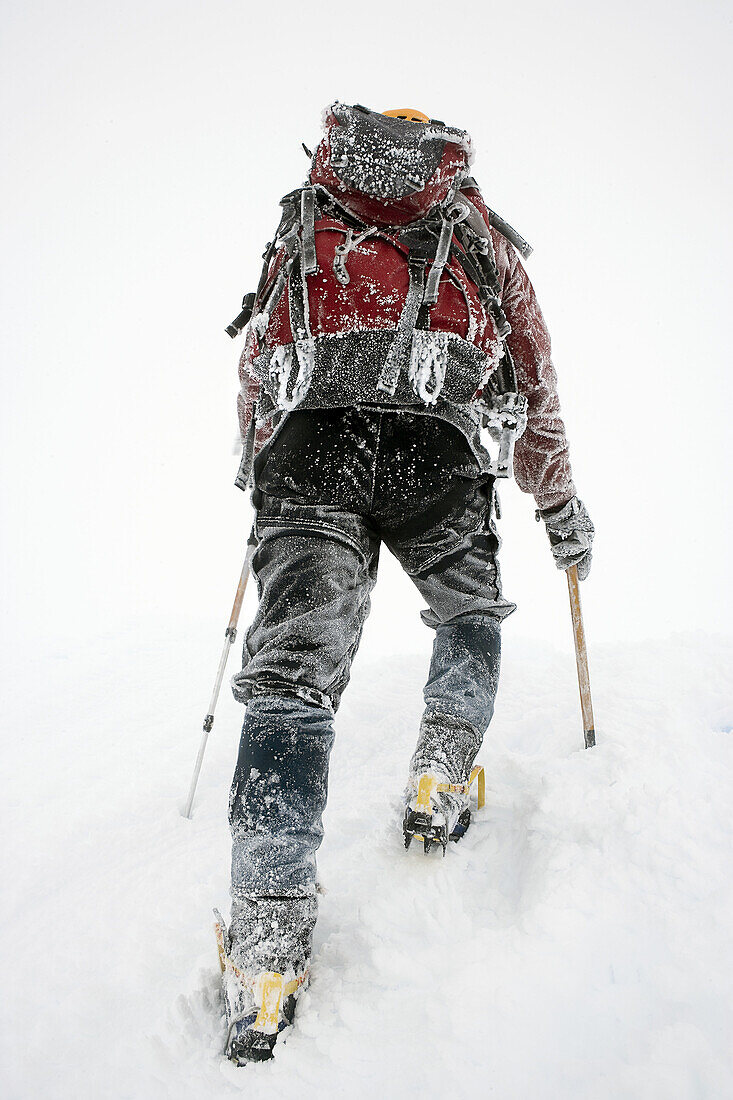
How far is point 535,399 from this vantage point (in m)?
2.61

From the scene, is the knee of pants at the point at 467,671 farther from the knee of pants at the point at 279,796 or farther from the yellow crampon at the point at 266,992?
the yellow crampon at the point at 266,992

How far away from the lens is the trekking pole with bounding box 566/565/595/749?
2.64m

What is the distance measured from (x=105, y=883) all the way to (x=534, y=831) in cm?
142

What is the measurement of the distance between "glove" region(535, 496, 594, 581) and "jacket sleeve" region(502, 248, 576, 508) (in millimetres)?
47

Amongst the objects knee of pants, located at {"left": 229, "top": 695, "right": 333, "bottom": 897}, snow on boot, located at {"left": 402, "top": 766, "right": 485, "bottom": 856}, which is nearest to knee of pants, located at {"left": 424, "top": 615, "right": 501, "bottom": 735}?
snow on boot, located at {"left": 402, "top": 766, "right": 485, "bottom": 856}

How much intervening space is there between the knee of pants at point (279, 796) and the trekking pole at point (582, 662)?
1.37 metres

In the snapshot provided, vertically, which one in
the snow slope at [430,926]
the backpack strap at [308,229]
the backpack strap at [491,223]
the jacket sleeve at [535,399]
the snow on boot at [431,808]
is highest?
the backpack strap at [491,223]

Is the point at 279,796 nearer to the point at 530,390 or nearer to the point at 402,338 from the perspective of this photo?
the point at 402,338

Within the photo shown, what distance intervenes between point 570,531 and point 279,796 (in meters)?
1.84

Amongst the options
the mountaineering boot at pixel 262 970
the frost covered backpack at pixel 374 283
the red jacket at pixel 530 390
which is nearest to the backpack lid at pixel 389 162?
the frost covered backpack at pixel 374 283

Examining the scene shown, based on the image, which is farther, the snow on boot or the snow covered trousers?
the snow on boot

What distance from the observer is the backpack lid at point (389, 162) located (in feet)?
5.96

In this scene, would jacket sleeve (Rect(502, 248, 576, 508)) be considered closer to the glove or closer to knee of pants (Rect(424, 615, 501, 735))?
the glove

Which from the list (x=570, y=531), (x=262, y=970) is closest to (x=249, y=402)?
(x=570, y=531)
